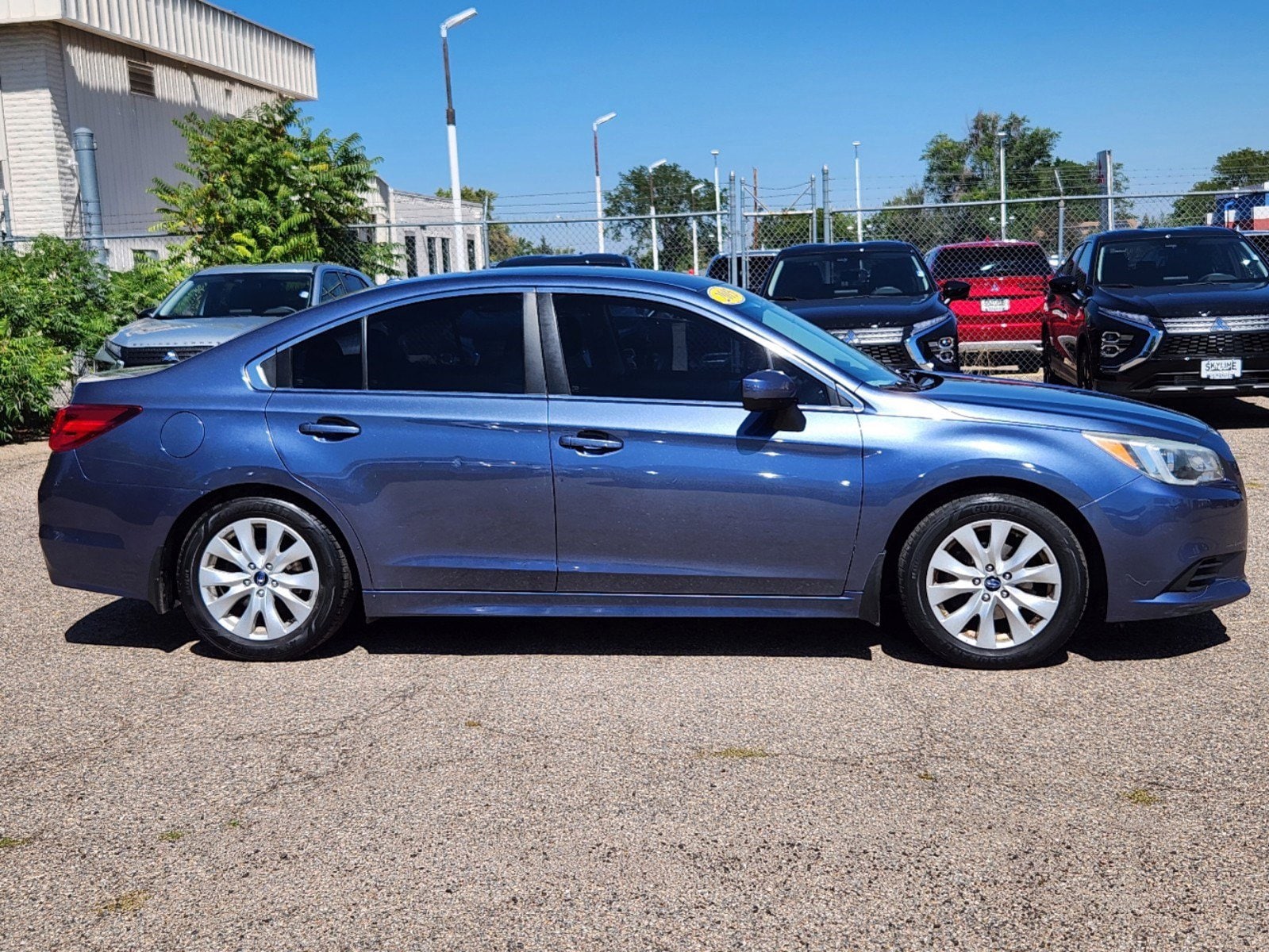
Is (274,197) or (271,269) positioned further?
(274,197)

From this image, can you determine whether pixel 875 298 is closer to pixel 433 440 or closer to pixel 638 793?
pixel 433 440

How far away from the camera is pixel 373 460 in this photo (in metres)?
5.35

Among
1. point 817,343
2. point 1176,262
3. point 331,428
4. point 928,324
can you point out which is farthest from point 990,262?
point 331,428

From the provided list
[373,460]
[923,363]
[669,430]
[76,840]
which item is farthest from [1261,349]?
[76,840]

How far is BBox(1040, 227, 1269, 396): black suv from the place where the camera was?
451 inches

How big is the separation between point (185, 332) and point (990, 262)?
10801 millimetres

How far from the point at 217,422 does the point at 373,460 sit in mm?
698

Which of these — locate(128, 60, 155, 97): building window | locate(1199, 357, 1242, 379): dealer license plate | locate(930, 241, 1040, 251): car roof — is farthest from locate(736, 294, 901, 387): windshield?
locate(128, 60, 155, 97): building window

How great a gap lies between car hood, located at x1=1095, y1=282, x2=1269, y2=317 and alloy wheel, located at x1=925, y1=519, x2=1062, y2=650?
24.2ft

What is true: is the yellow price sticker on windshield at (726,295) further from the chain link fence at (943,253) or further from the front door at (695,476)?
the chain link fence at (943,253)

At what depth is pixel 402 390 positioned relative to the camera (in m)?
5.47

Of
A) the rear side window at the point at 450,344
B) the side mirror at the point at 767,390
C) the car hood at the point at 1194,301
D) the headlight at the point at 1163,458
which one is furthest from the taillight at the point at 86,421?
the car hood at the point at 1194,301

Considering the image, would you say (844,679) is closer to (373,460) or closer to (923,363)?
(373,460)

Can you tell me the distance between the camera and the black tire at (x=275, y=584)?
5414mm
